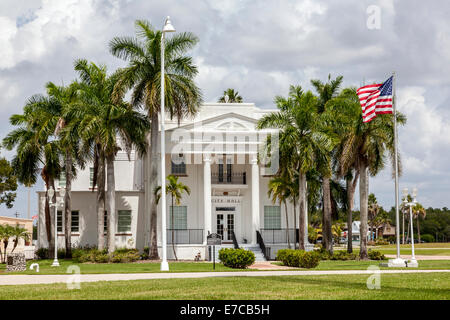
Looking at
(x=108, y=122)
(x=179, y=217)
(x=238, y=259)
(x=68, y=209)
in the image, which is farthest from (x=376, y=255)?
(x=68, y=209)

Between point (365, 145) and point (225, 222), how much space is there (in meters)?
12.5

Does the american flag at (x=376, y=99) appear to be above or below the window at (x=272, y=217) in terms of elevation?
above

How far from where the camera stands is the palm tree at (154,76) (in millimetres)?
34562

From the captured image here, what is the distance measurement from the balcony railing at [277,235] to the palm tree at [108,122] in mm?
10483

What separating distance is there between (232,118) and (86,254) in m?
13.0

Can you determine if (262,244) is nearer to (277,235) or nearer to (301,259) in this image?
(277,235)

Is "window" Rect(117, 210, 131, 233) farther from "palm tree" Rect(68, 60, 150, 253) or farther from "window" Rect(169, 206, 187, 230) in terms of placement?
"palm tree" Rect(68, 60, 150, 253)

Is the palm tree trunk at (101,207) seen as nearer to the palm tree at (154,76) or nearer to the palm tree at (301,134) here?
the palm tree at (154,76)

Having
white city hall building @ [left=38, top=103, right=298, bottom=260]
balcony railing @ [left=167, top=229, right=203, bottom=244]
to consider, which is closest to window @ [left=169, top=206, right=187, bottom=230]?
white city hall building @ [left=38, top=103, right=298, bottom=260]

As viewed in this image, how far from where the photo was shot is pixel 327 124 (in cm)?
3528

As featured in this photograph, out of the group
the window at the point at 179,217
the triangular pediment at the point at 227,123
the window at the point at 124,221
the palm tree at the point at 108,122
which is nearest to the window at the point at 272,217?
the window at the point at 179,217

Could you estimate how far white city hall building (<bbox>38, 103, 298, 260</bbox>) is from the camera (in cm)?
3850

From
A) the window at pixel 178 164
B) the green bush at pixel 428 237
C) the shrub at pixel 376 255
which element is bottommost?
the green bush at pixel 428 237
